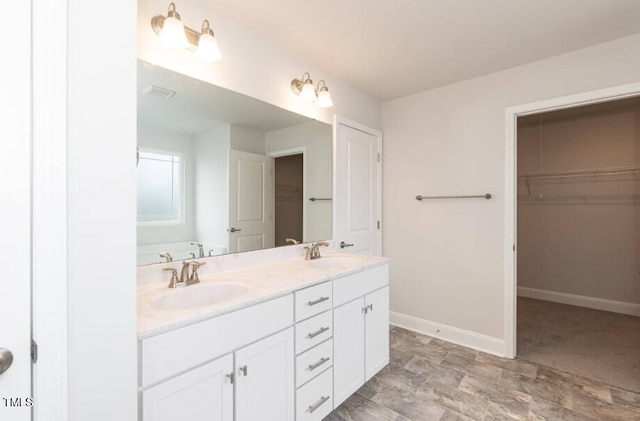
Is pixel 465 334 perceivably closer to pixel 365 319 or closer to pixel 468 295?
pixel 468 295

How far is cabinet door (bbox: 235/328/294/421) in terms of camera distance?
123 cm

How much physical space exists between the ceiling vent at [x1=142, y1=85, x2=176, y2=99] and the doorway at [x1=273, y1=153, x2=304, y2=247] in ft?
2.68

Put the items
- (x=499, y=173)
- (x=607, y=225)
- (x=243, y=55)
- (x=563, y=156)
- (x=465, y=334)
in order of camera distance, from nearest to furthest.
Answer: (x=243, y=55)
(x=499, y=173)
(x=465, y=334)
(x=607, y=225)
(x=563, y=156)

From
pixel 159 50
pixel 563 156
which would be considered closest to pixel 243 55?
pixel 159 50

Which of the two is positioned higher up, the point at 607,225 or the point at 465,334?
the point at 607,225

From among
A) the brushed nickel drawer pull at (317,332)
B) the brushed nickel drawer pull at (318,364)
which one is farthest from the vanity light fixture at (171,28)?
the brushed nickel drawer pull at (318,364)

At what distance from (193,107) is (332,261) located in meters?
1.41

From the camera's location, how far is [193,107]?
5.58 feet

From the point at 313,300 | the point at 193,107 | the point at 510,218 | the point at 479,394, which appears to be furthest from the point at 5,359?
the point at 510,218

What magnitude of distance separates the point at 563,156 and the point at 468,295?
95.9 inches

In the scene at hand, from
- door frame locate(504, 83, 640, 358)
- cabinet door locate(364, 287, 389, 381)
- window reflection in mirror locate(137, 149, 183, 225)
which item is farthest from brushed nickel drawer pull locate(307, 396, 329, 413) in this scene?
door frame locate(504, 83, 640, 358)

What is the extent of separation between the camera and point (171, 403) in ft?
3.36

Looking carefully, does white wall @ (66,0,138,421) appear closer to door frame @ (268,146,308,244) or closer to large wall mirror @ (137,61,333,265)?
large wall mirror @ (137,61,333,265)

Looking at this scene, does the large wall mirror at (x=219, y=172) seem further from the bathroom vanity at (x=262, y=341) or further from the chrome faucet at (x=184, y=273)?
the bathroom vanity at (x=262, y=341)
